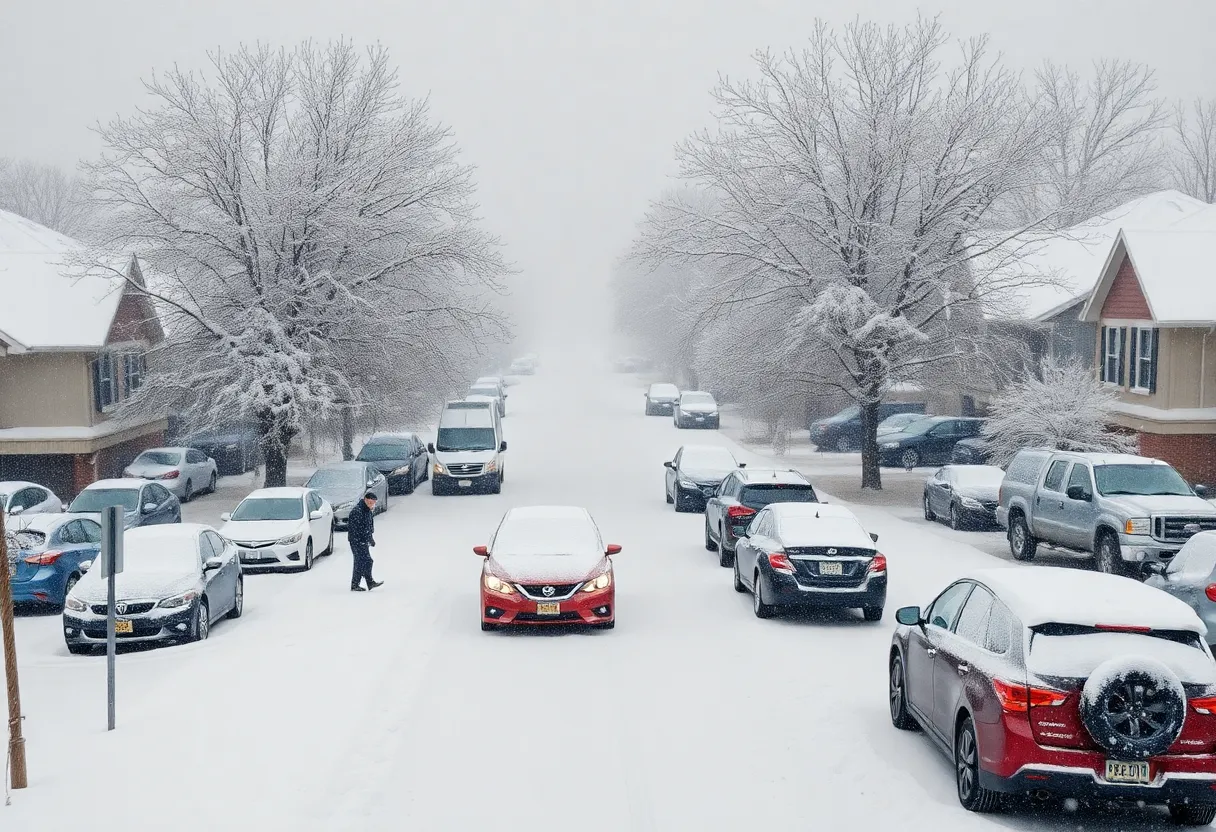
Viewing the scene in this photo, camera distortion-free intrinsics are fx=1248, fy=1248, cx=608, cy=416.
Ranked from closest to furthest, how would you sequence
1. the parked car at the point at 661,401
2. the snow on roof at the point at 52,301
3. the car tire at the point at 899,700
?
the car tire at the point at 899,700
the snow on roof at the point at 52,301
the parked car at the point at 661,401

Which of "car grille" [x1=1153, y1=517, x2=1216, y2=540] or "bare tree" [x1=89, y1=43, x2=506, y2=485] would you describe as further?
"bare tree" [x1=89, y1=43, x2=506, y2=485]

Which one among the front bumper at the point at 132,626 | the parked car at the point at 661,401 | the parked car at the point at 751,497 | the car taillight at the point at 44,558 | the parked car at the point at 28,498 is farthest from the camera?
the parked car at the point at 661,401

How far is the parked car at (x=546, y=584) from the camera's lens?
1546 cm

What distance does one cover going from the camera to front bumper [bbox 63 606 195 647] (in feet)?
51.1

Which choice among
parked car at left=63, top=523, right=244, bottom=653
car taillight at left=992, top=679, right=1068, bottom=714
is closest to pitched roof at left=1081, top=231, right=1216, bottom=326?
parked car at left=63, top=523, right=244, bottom=653

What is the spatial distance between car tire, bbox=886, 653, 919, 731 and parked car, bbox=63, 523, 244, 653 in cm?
899

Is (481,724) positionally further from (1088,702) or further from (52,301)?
(52,301)

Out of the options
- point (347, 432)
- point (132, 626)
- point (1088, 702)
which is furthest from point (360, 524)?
point (347, 432)

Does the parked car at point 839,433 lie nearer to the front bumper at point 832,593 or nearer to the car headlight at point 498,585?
the front bumper at point 832,593

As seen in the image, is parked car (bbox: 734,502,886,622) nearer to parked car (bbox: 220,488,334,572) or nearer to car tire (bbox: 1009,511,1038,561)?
car tire (bbox: 1009,511,1038,561)

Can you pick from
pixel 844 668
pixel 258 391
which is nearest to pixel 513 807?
pixel 844 668

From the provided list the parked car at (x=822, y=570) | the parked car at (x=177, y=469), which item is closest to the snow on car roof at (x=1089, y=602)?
the parked car at (x=822, y=570)

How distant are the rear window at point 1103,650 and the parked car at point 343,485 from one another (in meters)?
20.4

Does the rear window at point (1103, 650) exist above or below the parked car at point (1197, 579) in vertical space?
above
